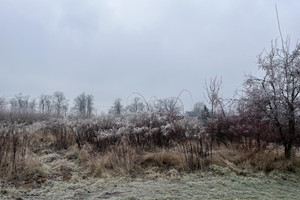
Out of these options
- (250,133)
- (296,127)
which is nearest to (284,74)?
(296,127)

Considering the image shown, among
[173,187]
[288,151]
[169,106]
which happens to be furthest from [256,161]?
[169,106]

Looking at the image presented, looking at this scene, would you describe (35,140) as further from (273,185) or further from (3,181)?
(273,185)

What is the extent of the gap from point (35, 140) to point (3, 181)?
14.3 feet

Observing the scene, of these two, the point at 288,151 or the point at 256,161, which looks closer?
the point at 256,161

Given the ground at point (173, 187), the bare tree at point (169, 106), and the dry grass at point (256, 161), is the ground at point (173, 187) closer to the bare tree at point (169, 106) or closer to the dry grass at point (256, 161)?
the dry grass at point (256, 161)

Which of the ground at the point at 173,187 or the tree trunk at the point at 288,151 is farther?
the tree trunk at the point at 288,151

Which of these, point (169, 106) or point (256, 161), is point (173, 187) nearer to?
point (256, 161)

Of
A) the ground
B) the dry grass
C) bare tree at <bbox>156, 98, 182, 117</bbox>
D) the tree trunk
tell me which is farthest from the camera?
bare tree at <bbox>156, 98, 182, 117</bbox>

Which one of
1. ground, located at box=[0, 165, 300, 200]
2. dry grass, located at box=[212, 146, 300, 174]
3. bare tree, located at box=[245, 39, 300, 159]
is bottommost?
ground, located at box=[0, 165, 300, 200]

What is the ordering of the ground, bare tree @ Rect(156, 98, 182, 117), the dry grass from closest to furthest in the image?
the ground < the dry grass < bare tree @ Rect(156, 98, 182, 117)

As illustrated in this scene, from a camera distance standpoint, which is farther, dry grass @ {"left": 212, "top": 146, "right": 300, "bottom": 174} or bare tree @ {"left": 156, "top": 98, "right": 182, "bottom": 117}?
bare tree @ {"left": 156, "top": 98, "right": 182, "bottom": 117}

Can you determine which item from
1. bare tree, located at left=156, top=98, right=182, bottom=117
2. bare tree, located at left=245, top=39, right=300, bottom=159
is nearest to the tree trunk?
bare tree, located at left=245, top=39, right=300, bottom=159

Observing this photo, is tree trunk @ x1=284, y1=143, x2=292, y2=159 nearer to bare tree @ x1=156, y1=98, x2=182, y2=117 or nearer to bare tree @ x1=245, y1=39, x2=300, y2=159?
bare tree @ x1=245, y1=39, x2=300, y2=159

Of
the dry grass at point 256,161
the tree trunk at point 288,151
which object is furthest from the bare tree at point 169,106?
the tree trunk at point 288,151
